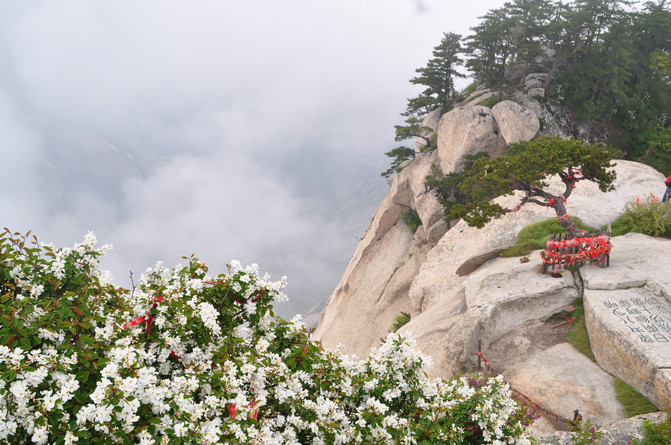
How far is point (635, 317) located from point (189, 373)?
11.7m

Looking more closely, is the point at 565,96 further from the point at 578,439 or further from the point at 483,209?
the point at 578,439

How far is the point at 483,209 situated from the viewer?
1410cm

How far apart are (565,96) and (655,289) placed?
27.5m

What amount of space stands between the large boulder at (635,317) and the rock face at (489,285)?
0.05 metres

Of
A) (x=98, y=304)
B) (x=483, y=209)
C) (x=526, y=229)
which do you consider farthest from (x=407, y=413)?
(x=526, y=229)

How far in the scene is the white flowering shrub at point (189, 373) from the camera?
3.78m

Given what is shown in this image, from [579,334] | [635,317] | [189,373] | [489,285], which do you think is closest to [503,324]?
[489,285]

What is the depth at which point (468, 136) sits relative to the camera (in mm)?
30172

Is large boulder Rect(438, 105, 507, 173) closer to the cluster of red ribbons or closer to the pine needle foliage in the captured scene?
the pine needle foliage

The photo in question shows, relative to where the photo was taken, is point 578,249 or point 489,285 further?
point 489,285

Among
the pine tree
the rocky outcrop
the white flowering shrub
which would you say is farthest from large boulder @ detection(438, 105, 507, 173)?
the white flowering shrub

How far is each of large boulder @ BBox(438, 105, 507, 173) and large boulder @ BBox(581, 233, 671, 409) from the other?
17.4 metres

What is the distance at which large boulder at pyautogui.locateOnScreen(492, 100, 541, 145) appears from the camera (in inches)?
1150

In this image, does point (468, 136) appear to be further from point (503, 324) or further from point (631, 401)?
point (631, 401)
